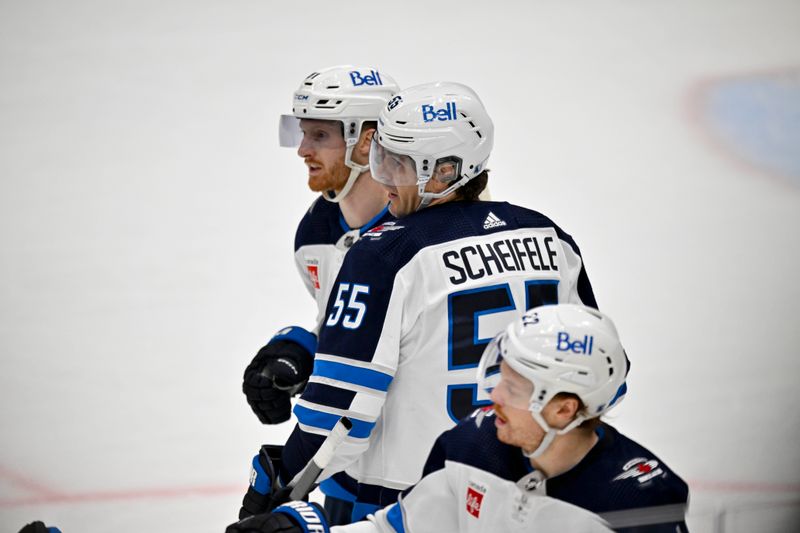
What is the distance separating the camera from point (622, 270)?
498 centimetres

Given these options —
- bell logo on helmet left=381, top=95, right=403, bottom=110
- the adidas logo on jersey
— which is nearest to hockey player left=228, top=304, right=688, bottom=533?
the adidas logo on jersey

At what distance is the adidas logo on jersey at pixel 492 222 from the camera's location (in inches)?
94.8

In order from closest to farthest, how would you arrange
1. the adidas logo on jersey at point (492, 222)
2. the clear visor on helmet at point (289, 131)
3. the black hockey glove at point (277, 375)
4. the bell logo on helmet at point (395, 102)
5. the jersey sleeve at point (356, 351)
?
the jersey sleeve at point (356, 351), the adidas logo on jersey at point (492, 222), the bell logo on helmet at point (395, 102), the black hockey glove at point (277, 375), the clear visor on helmet at point (289, 131)

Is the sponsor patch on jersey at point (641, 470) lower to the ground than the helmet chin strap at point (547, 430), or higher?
lower

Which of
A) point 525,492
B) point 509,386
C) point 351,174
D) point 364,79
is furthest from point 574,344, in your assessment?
point 364,79

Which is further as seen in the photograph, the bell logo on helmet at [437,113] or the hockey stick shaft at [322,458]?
the bell logo on helmet at [437,113]

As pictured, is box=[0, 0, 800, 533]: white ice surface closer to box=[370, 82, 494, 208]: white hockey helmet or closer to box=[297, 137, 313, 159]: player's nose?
box=[370, 82, 494, 208]: white hockey helmet

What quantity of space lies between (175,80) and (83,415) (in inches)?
129

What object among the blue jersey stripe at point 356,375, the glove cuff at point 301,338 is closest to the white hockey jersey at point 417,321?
the blue jersey stripe at point 356,375

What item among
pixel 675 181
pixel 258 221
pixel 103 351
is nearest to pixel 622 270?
pixel 675 181

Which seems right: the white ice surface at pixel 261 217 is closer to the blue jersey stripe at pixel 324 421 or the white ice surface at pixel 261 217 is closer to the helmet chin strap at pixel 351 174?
the blue jersey stripe at pixel 324 421

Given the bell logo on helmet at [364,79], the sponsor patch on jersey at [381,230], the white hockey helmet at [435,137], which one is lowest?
the sponsor patch on jersey at [381,230]

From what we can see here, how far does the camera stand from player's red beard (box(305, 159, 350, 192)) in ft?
9.86

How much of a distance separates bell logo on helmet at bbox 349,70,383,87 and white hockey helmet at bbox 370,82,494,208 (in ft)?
1.71
